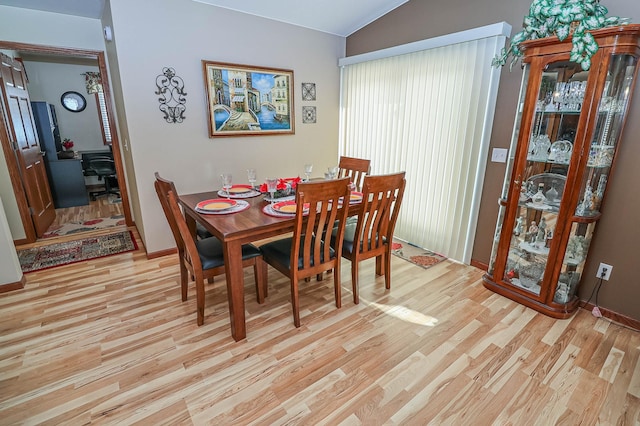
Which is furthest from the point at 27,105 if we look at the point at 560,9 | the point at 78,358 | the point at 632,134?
the point at 632,134

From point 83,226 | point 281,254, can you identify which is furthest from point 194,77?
point 83,226

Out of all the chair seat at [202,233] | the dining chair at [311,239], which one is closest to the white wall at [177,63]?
the chair seat at [202,233]

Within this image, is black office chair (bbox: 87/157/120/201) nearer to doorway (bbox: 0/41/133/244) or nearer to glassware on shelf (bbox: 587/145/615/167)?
doorway (bbox: 0/41/133/244)

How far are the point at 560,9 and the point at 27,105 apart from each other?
5.54 m

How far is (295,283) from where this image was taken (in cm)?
203

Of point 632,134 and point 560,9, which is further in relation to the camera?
point 632,134

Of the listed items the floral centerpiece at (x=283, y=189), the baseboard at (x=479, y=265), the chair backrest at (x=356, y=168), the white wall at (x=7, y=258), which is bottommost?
the baseboard at (x=479, y=265)

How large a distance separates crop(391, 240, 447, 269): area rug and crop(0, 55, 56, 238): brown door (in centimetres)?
417

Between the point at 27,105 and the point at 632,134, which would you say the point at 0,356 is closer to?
the point at 27,105

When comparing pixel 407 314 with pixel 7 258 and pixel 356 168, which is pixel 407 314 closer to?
pixel 356 168

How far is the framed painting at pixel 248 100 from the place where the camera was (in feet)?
10.1

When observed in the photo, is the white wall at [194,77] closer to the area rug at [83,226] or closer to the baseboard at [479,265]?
the area rug at [83,226]

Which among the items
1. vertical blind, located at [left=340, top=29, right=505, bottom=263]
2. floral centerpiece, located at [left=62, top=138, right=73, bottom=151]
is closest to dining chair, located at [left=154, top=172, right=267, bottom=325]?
vertical blind, located at [left=340, top=29, right=505, bottom=263]

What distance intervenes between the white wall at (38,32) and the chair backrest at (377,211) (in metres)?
3.38
